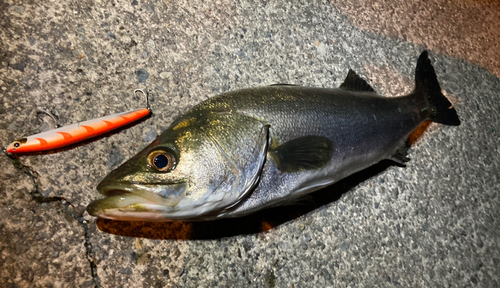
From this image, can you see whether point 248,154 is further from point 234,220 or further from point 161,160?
point 234,220

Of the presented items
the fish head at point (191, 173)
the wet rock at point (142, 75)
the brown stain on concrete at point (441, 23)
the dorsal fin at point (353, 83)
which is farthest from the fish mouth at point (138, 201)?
the brown stain on concrete at point (441, 23)

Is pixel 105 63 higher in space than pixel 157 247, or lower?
higher

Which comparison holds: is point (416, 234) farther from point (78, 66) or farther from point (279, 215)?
point (78, 66)

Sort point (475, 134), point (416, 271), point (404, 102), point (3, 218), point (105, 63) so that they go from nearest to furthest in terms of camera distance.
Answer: point (3, 218), point (105, 63), point (404, 102), point (416, 271), point (475, 134)

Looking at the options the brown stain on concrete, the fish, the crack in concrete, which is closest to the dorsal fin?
the fish

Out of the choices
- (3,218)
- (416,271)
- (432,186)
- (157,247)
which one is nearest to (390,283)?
(416,271)

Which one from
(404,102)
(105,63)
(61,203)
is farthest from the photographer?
(404,102)
